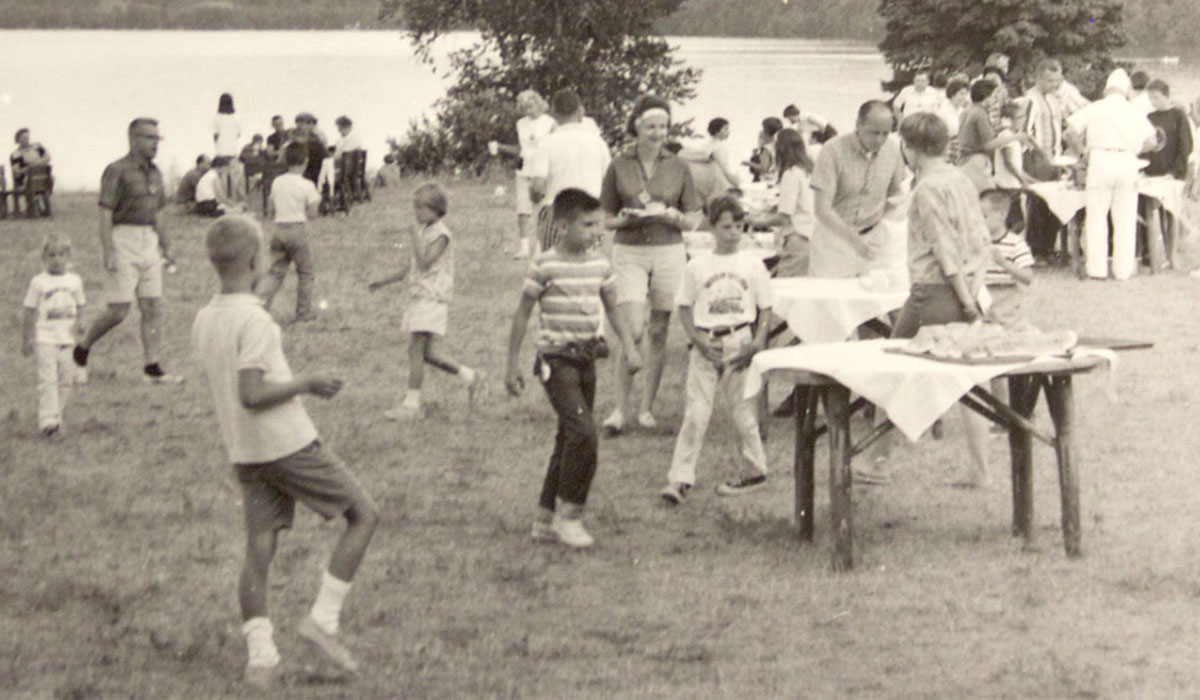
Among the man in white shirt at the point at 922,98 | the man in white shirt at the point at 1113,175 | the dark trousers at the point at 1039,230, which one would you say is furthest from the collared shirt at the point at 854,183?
the man in white shirt at the point at 922,98

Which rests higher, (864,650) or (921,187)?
(921,187)

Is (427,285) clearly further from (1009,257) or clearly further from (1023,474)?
(1023,474)

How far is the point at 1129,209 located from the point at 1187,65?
40.1 meters

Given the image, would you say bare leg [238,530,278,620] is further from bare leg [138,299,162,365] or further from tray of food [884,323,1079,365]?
bare leg [138,299,162,365]

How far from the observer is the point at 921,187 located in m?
8.04

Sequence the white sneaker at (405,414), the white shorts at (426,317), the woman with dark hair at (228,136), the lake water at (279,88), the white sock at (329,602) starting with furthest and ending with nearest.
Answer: the lake water at (279,88)
the woman with dark hair at (228,136)
the white sneaker at (405,414)
the white shorts at (426,317)
the white sock at (329,602)

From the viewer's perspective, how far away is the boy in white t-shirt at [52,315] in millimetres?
10250

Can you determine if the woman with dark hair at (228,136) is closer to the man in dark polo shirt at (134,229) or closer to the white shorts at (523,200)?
the white shorts at (523,200)

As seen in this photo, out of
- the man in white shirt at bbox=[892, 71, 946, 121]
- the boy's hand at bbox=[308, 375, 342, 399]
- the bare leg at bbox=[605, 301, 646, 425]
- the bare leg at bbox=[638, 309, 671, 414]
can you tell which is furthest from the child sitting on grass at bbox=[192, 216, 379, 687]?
the man in white shirt at bbox=[892, 71, 946, 121]

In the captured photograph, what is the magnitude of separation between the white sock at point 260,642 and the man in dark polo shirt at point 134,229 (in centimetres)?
584

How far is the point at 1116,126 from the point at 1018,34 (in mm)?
26211

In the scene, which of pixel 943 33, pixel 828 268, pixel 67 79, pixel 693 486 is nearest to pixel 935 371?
pixel 693 486

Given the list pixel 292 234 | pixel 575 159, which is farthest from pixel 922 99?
pixel 575 159

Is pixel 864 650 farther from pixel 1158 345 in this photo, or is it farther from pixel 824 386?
pixel 1158 345
